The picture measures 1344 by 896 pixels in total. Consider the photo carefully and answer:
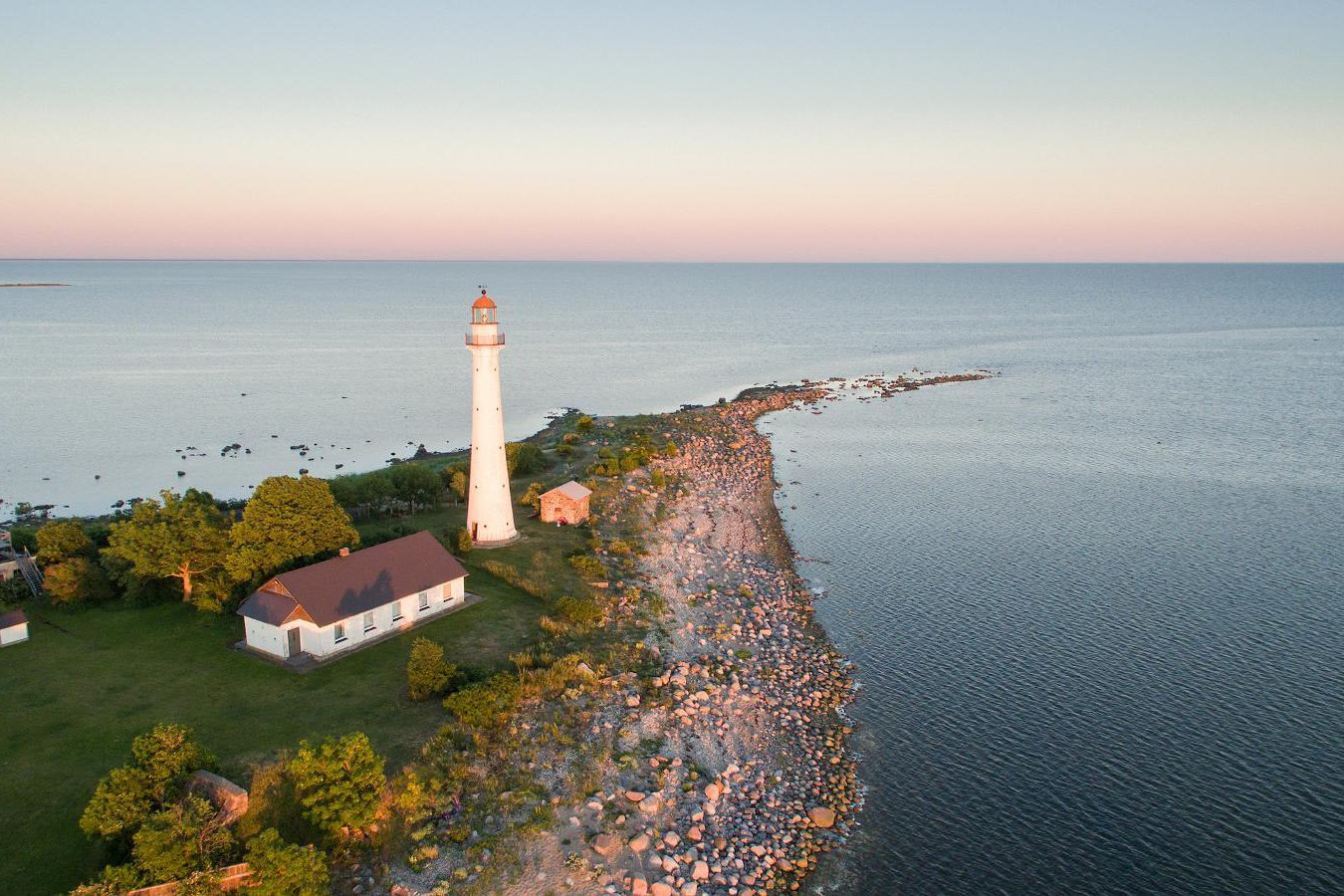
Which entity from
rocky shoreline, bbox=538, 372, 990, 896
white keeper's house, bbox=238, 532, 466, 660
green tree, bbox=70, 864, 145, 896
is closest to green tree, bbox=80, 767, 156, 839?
green tree, bbox=70, 864, 145, 896

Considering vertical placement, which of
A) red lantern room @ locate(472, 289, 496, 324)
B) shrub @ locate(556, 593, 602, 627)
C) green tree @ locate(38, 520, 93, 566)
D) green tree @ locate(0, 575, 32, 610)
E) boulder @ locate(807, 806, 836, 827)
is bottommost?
boulder @ locate(807, 806, 836, 827)

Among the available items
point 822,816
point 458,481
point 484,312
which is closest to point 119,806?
point 822,816

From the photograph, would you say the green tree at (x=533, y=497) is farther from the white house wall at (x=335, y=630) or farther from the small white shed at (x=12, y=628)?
the small white shed at (x=12, y=628)

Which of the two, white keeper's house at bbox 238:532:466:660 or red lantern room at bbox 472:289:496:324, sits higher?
red lantern room at bbox 472:289:496:324

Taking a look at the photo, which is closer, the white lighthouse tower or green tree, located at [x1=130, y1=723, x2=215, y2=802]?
green tree, located at [x1=130, y1=723, x2=215, y2=802]

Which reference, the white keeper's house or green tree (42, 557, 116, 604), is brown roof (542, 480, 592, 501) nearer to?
the white keeper's house

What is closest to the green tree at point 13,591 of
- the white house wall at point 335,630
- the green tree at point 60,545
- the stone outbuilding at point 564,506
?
the green tree at point 60,545

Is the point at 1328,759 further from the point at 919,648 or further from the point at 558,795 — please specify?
the point at 558,795
